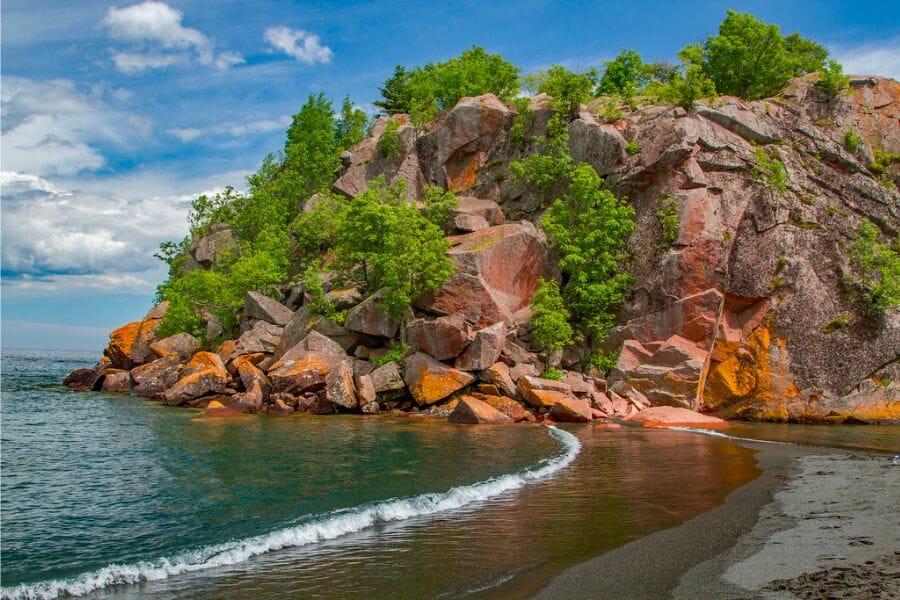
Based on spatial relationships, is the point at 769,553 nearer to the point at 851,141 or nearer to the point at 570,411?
the point at 570,411

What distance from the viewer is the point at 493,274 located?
145 feet

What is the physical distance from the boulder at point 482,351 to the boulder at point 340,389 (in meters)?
6.60

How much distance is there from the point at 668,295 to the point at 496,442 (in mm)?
19769

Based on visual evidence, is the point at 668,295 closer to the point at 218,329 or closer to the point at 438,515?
the point at 438,515

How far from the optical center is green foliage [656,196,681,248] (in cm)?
4144

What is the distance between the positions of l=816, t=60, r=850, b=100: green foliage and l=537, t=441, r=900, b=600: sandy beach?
4257cm

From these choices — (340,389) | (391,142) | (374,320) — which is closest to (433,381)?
(340,389)

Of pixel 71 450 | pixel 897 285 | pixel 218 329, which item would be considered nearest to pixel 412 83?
pixel 218 329

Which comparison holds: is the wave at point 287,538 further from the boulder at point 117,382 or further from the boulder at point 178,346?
the boulder at point 117,382

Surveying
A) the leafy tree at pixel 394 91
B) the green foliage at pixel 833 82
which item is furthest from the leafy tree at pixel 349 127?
the green foliage at pixel 833 82

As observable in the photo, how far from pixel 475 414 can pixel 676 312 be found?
51.0ft

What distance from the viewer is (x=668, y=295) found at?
40188 millimetres

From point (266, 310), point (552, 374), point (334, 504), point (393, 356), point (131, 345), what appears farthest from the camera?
point (131, 345)

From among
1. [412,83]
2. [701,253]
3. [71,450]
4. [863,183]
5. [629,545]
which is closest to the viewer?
[629,545]
